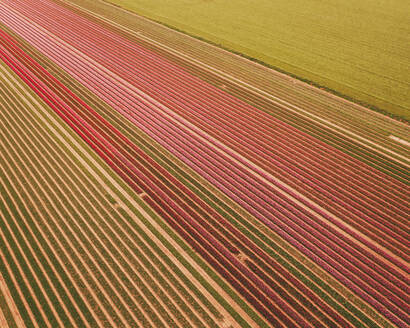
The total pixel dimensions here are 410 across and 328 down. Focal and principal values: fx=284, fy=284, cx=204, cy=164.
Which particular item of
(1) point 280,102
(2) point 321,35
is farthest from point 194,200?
(2) point 321,35

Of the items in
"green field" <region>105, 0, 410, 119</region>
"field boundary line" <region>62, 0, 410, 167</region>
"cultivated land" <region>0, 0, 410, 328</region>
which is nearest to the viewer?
"cultivated land" <region>0, 0, 410, 328</region>

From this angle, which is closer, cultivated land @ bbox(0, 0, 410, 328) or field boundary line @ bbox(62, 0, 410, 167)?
cultivated land @ bbox(0, 0, 410, 328)

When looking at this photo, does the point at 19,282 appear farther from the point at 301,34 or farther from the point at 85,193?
the point at 301,34

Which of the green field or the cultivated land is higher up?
the green field

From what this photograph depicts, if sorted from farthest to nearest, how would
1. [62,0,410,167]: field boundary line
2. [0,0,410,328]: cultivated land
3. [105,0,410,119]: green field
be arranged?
[105,0,410,119]: green field → [62,0,410,167]: field boundary line → [0,0,410,328]: cultivated land

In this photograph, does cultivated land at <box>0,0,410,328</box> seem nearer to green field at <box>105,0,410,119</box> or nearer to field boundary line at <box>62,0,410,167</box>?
field boundary line at <box>62,0,410,167</box>

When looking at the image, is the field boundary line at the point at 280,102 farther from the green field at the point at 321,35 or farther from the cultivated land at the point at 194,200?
the green field at the point at 321,35

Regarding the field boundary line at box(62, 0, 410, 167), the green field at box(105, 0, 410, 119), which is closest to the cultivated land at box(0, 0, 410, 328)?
the field boundary line at box(62, 0, 410, 167)

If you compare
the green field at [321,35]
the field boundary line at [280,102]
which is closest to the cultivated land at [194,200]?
the field boundary line at [280,102]
